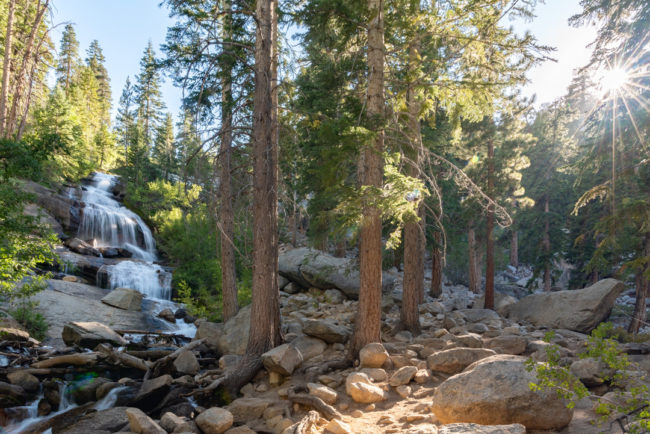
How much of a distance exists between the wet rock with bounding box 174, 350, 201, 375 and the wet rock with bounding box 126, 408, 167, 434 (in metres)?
2.79

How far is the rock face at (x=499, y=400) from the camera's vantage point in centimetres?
415

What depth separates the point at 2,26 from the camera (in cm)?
2162

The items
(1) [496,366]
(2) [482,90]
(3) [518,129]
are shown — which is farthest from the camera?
(3) [518,129]

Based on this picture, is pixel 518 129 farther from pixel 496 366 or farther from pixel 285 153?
pixel 496 366

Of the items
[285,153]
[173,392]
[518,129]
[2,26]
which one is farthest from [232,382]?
[2,26]

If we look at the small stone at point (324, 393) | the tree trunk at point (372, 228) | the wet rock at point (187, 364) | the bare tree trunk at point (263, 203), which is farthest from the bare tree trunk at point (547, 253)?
the wet rock at point (187, 364)

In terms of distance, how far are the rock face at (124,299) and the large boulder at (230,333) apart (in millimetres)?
6102

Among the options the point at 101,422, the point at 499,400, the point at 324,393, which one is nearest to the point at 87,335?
the point at 101,422

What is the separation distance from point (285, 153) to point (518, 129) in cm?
1223

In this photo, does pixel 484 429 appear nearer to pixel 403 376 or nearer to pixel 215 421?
pixel 403 376

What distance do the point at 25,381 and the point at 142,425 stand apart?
4.42 meters

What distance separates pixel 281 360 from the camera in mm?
6906

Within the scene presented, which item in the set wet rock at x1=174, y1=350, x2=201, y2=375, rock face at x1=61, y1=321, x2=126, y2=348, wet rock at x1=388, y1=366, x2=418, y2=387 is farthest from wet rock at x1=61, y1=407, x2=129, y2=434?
rock face at x1=61, y1=321, x2=126, y2=348

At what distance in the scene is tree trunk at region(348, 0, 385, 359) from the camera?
687 centimetres
